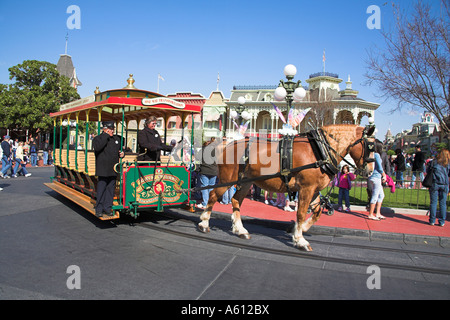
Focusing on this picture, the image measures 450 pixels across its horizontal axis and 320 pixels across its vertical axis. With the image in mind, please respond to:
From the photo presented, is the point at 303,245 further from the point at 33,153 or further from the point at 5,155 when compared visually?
the point at 33,153

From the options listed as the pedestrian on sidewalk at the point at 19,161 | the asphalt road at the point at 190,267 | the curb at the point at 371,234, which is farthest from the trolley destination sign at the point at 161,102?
the pedestrian on sidewalk at the point at 19,161

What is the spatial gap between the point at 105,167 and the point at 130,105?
4.51ft

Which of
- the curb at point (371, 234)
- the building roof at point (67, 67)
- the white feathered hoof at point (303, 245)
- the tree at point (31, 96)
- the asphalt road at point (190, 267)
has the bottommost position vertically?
the curb at point (371, 234)

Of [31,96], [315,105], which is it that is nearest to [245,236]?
[315,105]

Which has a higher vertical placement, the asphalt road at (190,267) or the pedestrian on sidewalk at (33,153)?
the pedestrian on sidewalk at (33,153)

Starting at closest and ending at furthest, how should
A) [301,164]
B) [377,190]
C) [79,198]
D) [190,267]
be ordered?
[190,267], [301,164], [79,198], [377,190]

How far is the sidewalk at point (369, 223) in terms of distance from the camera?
260 inches

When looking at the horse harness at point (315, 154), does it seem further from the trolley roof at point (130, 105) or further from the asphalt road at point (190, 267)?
the trolley roof at point (130, 105)

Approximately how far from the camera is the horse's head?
211 inches

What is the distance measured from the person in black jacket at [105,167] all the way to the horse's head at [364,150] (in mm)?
4495

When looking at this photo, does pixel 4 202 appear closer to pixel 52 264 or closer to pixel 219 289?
pixel 52 264

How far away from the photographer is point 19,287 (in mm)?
3764

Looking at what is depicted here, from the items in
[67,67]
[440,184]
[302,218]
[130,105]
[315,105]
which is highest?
[67,67]

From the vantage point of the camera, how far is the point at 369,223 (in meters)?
7.67
